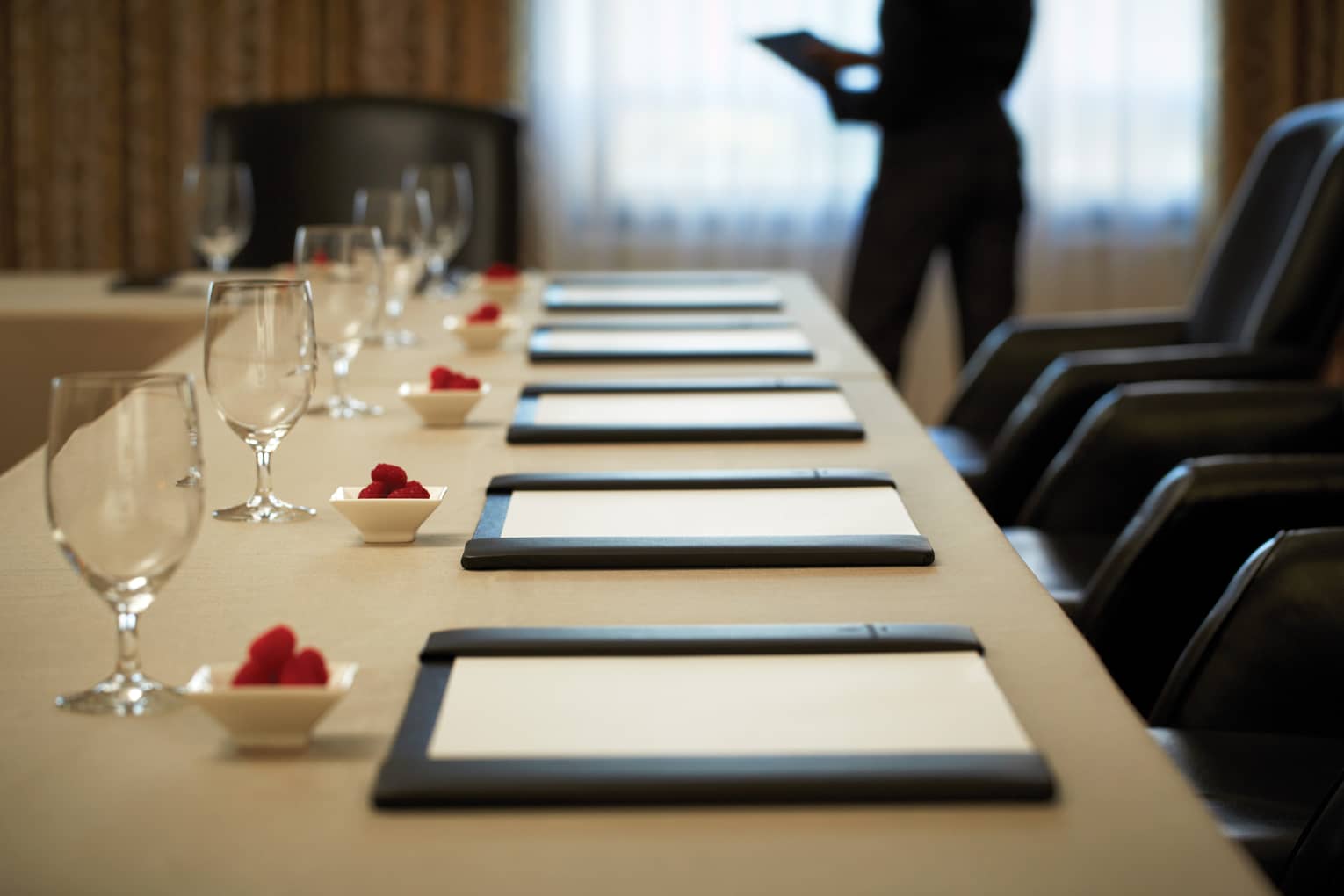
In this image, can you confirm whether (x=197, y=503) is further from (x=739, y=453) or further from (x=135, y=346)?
(x=135, y=346)

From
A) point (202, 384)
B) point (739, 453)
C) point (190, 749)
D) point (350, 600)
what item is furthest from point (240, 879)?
point (202, 384)

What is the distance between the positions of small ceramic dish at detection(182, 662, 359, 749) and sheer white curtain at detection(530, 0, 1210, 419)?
398 cm

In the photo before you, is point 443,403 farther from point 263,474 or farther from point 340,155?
point 340,155

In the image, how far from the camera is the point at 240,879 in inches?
23.6

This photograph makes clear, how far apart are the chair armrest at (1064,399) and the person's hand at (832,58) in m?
1.00

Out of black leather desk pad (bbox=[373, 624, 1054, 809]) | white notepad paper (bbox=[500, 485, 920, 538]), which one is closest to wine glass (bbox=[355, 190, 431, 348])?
white notepad paper (bbox=[500, 485, 920, 538])

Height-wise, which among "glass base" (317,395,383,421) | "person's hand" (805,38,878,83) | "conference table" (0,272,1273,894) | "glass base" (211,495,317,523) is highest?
"person's hand" (805,38,878,83)

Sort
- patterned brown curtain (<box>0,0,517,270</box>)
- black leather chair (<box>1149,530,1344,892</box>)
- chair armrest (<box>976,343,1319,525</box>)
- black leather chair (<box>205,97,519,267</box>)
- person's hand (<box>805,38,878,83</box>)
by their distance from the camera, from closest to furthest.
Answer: black leather chair (<box>1149,530,1344,892</box>) < chair armrest (<box>976,343,1319,525</box>) < person's hand (<box>805,38,878,83</box>) < black leather chair (<box>205,97,519,267</box>) < patterned brown curtain (<box>0,0,517,270</box>)

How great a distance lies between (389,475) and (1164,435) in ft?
4.41

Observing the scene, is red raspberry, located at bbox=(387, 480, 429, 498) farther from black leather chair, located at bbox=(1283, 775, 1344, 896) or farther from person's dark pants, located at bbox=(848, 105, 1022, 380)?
person's dark pants, located at bbox=(848, 105, 1022, 380)

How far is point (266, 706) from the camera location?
0.70 m

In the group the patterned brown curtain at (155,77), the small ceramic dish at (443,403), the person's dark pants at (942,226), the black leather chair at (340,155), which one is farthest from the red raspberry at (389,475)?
the patterned brown curtain at (155,77)

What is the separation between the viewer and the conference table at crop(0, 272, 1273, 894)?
1.97 feet

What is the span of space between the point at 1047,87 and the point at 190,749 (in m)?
4.27
